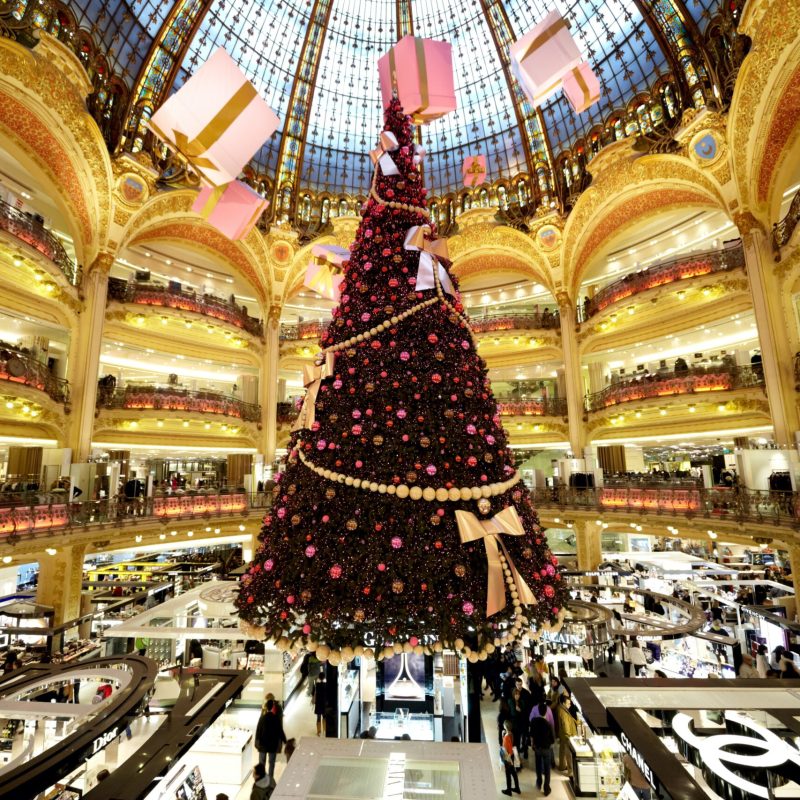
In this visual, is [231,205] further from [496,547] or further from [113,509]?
[113,509]

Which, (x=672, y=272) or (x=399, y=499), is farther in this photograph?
(x=672, y=272)

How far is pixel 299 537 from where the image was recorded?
4.09 m

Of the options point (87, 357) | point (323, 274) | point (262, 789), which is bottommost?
point (262, 789)

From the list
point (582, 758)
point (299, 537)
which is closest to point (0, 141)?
point (299, 537)

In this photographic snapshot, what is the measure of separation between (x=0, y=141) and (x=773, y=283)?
24.4m

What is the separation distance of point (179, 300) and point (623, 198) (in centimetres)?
1893

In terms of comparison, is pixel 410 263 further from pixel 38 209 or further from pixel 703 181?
pixel 38 209

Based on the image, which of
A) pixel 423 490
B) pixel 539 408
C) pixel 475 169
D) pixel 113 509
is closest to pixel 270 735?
pixel 423 490

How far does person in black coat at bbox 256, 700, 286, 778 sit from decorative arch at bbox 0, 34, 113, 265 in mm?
17574

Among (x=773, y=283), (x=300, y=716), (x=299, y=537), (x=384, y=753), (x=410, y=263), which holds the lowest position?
(x=300, y=716)

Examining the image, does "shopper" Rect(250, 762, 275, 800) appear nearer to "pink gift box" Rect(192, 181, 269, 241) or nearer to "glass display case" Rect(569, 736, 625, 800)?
"glass display case" Rect(569, 736, 625, 800)

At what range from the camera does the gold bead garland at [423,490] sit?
390 cm

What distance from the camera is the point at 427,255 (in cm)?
470

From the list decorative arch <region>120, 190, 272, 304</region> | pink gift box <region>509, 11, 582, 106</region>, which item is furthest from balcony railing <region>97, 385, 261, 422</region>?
pink gift box <region>509, 11, 582, 106</region>
